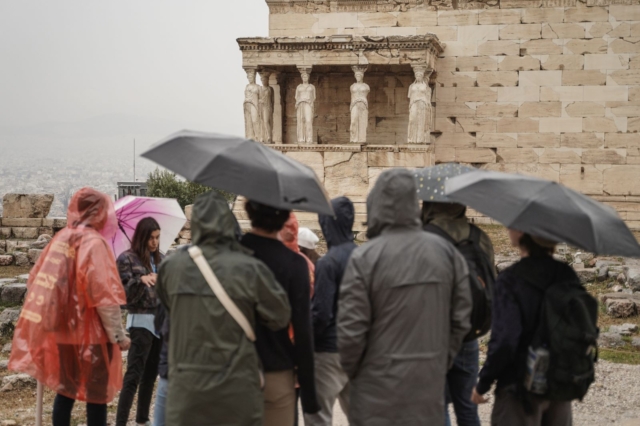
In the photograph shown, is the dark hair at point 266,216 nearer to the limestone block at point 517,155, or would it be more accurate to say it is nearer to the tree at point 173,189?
the limestone block at point 517,155

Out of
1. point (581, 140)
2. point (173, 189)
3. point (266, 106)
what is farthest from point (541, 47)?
point (173, 189)

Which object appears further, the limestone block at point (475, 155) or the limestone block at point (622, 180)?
the limestone block at point (475, 155)

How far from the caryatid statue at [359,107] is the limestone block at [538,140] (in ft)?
12.2

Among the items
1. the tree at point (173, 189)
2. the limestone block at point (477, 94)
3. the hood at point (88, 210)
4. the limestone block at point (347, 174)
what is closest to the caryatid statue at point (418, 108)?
the limestone block at point (347, 174)

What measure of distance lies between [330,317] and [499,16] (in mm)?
16536

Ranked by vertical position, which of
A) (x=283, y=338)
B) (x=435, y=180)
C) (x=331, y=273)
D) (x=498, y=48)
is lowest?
(x=283, y=338)

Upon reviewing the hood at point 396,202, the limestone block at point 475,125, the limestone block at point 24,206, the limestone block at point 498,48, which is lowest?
the limestone block at point 24,206

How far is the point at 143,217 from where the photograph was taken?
6852mm

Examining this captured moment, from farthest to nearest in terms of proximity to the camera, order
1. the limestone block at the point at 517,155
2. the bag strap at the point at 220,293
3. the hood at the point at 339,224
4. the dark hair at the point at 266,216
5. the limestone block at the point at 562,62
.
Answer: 1. the limestone block at the point at 517,155
2. the limestone block at the point at 562,62
3. the hood at the point at 339,224
4. the dark hair at the point at 266,216
5. the bag strap at the point at 220,293

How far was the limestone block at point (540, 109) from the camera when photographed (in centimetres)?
2002

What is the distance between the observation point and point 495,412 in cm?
456

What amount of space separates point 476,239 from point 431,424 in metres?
1.30

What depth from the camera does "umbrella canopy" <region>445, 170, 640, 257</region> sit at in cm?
424

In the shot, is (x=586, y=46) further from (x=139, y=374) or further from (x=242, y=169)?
(x=242, y=169)
